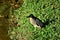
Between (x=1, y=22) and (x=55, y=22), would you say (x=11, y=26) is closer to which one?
(x=1, y=22)

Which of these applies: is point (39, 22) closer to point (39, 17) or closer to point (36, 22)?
point (36, 22)

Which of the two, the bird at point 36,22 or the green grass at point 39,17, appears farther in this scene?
the bird at point 36,22

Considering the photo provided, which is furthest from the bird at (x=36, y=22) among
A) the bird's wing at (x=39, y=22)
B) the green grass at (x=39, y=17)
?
the green grass at (x=39, y=17)

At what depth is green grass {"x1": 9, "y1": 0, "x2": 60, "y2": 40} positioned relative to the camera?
263 inches

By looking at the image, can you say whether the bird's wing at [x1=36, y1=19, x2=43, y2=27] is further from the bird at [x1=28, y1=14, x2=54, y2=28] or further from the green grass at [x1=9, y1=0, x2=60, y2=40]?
the green grass at [x1=9, y1=0, x2=60, y2=40]

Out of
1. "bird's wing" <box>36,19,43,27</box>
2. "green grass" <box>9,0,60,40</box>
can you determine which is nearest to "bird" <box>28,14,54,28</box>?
"bird's wing" <box>36,19,43,27</box>

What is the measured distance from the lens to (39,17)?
729 centimetres

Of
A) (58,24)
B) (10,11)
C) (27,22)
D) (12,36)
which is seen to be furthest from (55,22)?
(10,11)

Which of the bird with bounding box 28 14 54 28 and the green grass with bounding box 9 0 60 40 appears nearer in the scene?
the green grass with bounding box 9 0 60 40

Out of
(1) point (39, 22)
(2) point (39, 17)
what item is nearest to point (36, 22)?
(1) point (39, 22)

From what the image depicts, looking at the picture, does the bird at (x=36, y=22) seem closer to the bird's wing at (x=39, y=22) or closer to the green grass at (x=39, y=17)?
the bird's wing at (x=39, y=22)

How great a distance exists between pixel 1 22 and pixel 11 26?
624 millimetres

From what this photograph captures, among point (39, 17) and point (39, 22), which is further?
point (39, 17)

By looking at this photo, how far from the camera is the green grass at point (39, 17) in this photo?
669 cm
